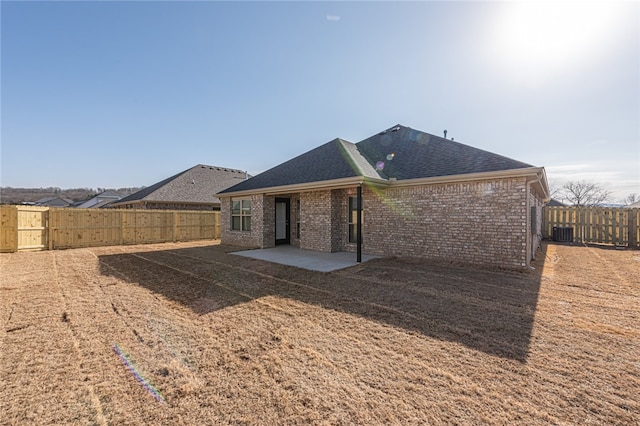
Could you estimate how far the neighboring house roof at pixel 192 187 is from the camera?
18922mm

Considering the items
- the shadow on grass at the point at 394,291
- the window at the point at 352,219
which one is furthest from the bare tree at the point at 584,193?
the window at the point at 352,219

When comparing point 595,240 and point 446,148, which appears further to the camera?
point 595,240

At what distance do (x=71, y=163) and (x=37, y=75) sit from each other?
13.6 meters

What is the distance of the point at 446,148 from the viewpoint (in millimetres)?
10219

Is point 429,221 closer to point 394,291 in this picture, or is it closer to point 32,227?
point 394,291

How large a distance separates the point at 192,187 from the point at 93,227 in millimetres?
7528

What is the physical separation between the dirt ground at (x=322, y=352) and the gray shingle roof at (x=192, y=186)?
13.3 meters

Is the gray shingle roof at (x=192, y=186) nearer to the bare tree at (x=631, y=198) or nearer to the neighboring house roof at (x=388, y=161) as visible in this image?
the neighboring house roof at (x=388, y=161)

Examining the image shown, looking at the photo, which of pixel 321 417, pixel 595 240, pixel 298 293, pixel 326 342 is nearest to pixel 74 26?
pixel 298 293

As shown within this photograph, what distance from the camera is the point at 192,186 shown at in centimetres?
2077

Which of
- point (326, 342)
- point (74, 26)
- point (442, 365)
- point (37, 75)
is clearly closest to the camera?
point (442, 365)

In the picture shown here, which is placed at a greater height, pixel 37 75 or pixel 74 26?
pixel 74 26

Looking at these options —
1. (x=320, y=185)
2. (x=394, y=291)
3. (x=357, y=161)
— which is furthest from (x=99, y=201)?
(x=394, y=291)

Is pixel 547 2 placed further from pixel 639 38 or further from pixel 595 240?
pixel 595 240
